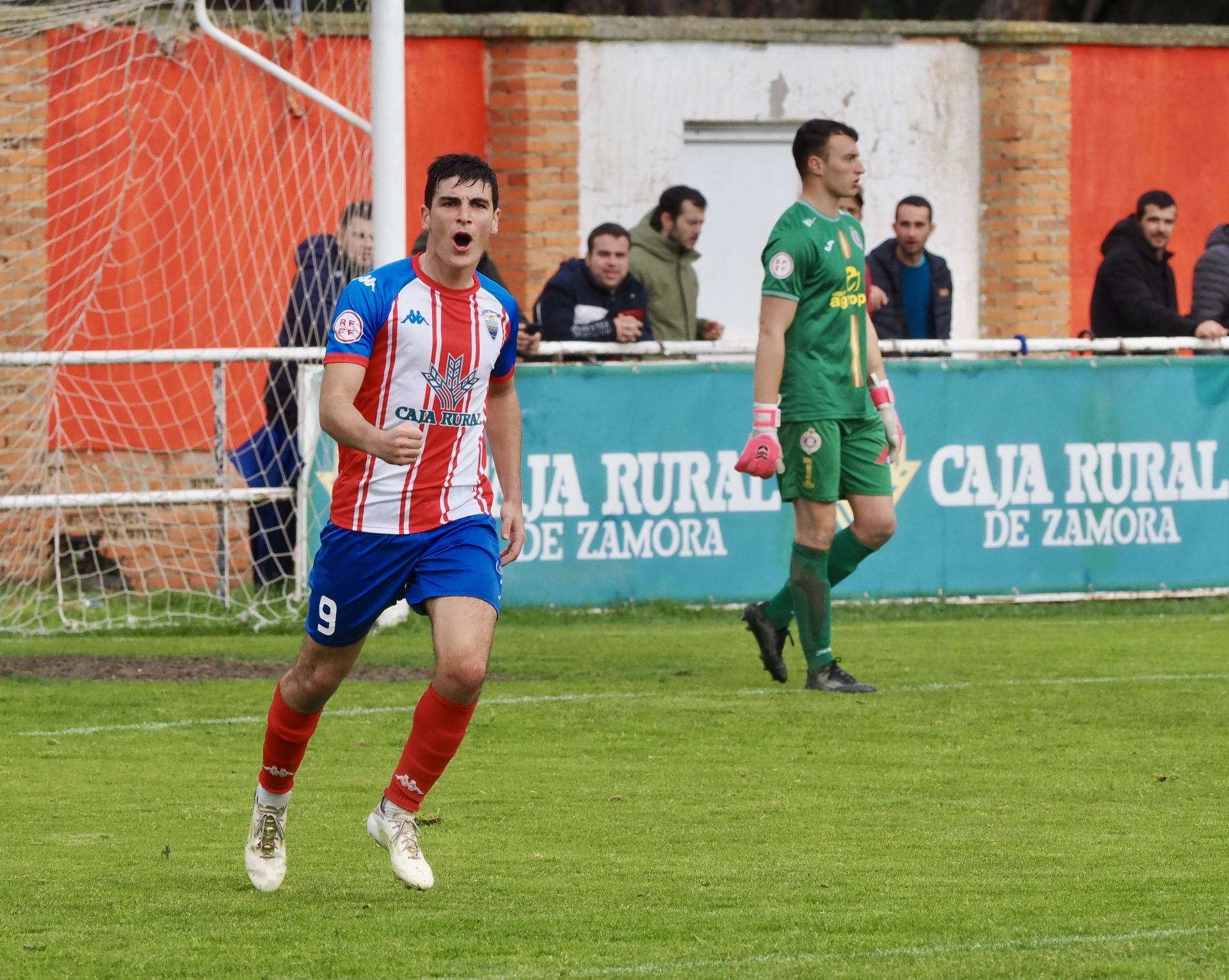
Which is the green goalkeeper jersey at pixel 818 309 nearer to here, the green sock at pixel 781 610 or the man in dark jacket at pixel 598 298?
the green sock at pixel 781 610

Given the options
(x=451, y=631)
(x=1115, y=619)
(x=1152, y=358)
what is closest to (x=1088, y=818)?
(x=451, y=631)

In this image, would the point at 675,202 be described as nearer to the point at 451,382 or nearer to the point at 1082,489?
the point at 1082,489

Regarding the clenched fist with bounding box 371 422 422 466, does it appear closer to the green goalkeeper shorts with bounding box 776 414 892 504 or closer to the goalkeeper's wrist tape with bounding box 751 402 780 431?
the goalkeeper's wrist tape with bounding box 751 402 780 431

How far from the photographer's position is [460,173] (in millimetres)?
6234

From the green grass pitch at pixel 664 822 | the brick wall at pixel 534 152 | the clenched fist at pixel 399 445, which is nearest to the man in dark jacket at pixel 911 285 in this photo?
the green grass pitch at pixel 664 822

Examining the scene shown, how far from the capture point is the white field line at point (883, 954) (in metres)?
5.14

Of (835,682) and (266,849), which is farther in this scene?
(835,682)

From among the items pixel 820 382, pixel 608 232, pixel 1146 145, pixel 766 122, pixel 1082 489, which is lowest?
pixel 1082 489

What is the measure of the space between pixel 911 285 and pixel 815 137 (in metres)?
4.95

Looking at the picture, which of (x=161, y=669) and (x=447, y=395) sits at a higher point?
(x=447, y=395)

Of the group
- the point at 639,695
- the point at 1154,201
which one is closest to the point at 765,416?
the point at 639,695

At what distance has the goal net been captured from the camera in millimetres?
12977

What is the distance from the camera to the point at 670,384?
44.7 ft

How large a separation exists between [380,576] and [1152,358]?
367 inches
